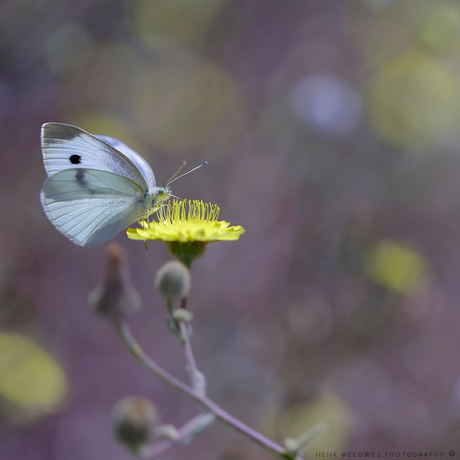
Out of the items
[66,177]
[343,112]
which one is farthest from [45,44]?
[343,112]

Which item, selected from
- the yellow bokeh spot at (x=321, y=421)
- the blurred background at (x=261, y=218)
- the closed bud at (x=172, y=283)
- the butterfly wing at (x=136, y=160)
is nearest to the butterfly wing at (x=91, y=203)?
the butterfly wing at (x=136, y=160)

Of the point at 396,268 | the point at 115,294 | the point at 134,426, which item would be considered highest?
the point at 115,294

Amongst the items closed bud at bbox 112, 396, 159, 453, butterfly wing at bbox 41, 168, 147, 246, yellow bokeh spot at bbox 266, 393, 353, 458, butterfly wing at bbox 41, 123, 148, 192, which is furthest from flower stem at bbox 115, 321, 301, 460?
yellow bokeh spot at bbox 266, 393, 353, 458

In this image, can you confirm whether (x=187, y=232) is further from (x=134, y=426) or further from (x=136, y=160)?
(x=134, y=426)

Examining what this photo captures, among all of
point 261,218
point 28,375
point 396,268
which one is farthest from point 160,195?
point 261,218

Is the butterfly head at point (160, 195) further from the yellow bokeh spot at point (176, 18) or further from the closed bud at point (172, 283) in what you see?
the yellow bokeh spot at point (176, 18)

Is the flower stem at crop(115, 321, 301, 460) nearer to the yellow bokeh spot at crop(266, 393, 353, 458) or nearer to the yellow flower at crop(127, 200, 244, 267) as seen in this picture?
the yellow flower at crop(127, 200, 244, 267)

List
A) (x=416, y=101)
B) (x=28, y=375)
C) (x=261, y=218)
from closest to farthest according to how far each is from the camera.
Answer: (x=28, y=375) → (x=416, y=101) → (x=261, y=218)
